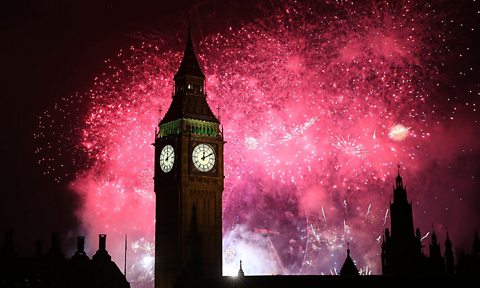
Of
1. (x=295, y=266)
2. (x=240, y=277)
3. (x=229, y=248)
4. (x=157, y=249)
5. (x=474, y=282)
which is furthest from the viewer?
(x=295, y=266)

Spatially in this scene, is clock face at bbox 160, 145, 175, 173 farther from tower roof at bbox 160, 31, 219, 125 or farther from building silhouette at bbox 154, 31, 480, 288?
tower roof at bbox 160, 31, 219, 125

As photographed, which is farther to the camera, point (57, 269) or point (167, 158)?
point (167, 158)

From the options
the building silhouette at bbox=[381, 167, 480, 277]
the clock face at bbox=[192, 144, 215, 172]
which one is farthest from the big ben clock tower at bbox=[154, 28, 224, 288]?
the building silhouette at bbox=[381, 167, 480, 277]

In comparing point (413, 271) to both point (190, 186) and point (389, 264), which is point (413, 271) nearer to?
point (389, 264)

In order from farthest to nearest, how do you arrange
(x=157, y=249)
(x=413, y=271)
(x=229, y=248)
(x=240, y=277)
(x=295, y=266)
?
(x=295, y=266)
(x=229, y=248)
(x=157, y=249)
(x=413, y=271)
(x=240, y=277)

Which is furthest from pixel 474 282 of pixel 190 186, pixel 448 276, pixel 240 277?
pixel 190 186

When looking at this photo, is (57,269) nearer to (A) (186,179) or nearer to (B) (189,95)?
(A) (186,179)

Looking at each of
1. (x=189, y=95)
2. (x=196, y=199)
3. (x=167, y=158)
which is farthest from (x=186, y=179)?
(x=189, y=95)
